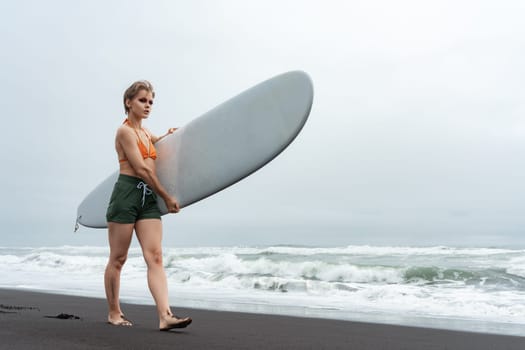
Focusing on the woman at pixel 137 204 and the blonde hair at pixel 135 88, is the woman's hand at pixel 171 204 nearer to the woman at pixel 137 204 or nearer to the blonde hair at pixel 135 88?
the woman at pixel 137 204

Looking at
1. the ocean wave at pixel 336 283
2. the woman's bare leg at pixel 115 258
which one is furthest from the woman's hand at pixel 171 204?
the ocean wave at pixel 336 283

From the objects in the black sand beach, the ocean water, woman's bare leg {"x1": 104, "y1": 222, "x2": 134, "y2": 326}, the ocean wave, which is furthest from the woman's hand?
the ocean wave

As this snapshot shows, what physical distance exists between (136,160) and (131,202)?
0.19 meters

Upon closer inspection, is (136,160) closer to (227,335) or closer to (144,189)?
(144,189)

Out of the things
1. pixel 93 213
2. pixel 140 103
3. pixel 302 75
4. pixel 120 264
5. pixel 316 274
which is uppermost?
pixel 302 75

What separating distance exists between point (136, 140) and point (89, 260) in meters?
9.49

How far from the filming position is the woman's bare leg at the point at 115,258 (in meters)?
2.37

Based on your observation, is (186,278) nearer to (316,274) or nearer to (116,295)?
(316,274)

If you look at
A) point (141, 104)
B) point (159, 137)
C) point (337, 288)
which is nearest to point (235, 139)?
point (159, 137)

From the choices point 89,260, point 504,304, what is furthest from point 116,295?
point 89,260

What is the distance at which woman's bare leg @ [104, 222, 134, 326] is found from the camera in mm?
2371

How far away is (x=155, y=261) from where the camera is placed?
2.34m

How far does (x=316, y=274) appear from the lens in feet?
30.1

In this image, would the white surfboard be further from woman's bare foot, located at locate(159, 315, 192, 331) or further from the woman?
woman's bare foot, located at locate(159, 315, 192, 331)
